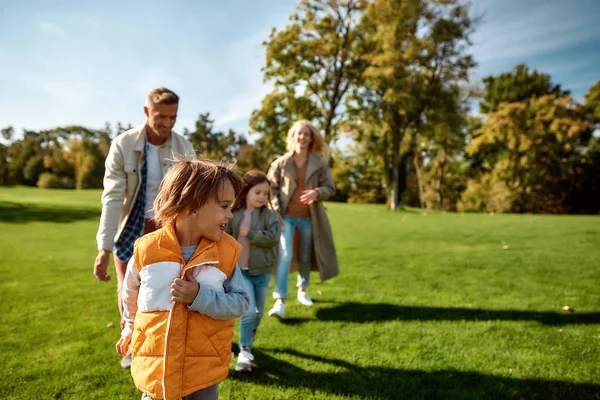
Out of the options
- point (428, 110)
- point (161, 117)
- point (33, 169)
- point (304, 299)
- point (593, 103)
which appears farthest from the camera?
point (33, 169)

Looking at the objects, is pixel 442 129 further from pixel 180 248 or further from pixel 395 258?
pixel 180 248

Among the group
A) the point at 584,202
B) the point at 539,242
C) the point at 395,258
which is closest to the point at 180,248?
the point at 395,258

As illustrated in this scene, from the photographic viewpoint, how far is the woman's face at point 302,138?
4893mm

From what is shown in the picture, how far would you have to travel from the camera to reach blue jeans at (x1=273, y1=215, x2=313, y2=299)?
15.9 ft

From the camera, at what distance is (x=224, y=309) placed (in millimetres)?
1850

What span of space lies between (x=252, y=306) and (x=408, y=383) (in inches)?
60.7

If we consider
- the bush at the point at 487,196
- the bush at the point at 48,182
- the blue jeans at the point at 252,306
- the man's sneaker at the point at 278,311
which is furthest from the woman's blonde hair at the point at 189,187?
the bush at the point at 48,182

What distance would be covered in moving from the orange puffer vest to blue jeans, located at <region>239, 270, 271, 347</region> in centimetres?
148

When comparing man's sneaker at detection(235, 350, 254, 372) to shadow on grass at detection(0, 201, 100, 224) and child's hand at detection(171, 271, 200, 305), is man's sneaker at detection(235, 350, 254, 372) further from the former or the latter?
shadow on grass at detection(0, 201, 100, 224)

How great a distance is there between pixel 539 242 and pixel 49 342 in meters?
11.4

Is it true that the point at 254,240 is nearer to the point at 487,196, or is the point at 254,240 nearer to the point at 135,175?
the point at 135,175

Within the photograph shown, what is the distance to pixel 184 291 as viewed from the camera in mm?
1752

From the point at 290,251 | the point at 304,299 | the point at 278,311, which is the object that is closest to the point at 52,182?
the point at 304,299

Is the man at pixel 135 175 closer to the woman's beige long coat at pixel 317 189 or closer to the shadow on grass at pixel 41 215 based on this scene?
the woman's beige long coat at pixel 317 189
